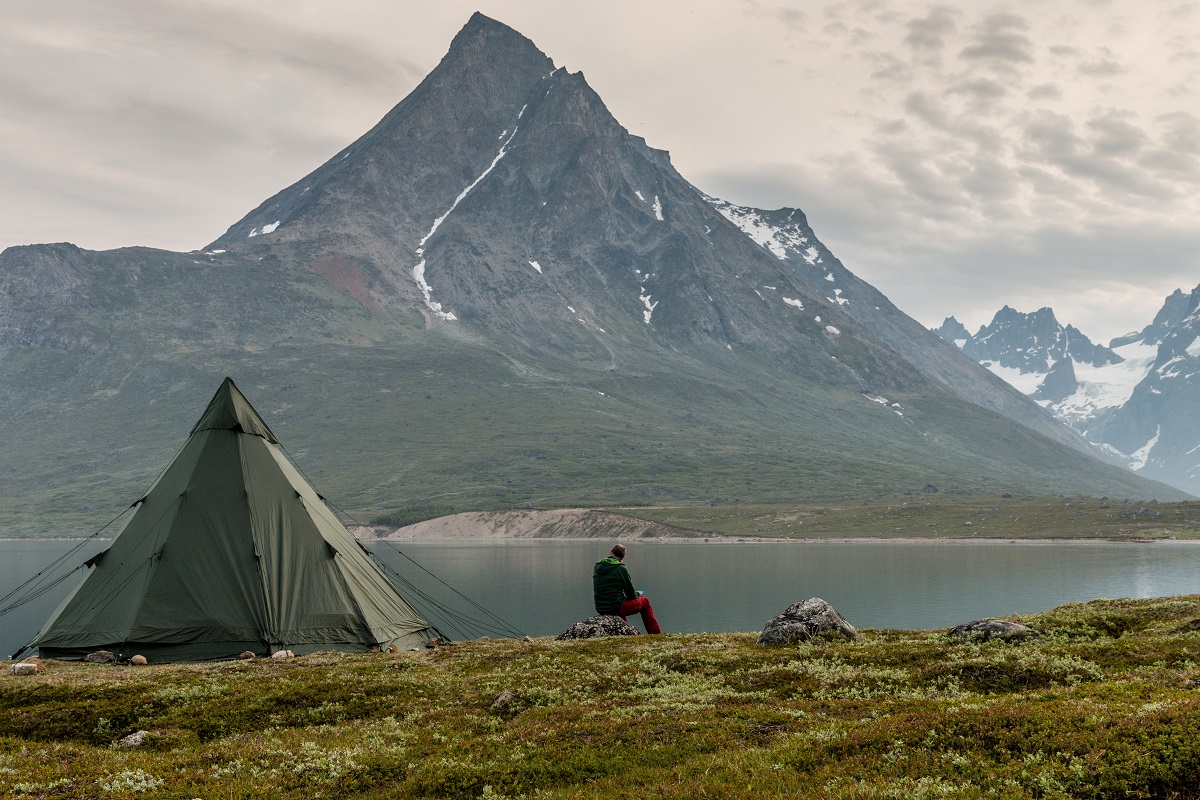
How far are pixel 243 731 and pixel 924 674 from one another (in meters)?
18.3

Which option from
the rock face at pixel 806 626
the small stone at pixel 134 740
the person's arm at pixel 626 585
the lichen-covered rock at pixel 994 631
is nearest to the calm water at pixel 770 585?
the person's arm at pixel 626 585

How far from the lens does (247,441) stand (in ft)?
134

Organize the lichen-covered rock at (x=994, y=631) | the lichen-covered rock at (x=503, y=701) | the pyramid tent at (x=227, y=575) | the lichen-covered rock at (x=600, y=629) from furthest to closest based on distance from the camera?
the lichen-covered rock at (x=600, y=629) < the pyramid tent at (x=227, y=575) < the lichen-covered rock at (x=994, y=631) < the lichen-covered rock at (x=503, y=701)

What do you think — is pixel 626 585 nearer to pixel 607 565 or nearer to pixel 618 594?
pixel 618 594

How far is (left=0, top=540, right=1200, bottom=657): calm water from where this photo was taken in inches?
3757

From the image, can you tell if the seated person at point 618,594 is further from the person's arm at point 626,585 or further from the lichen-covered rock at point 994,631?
the lichen-covered rock at point 994,631

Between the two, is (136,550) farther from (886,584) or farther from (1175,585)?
(1175,585)

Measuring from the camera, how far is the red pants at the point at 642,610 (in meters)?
37.1

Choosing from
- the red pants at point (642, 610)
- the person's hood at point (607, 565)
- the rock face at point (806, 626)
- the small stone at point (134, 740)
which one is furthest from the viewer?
the red pants at point (642, 610)

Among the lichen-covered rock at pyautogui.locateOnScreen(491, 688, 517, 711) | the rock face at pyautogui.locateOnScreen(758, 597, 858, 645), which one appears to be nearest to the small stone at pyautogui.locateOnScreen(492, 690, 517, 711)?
the lichen-covered rock at pyautogui.locateOnScreen(491, 688, 517, 711)

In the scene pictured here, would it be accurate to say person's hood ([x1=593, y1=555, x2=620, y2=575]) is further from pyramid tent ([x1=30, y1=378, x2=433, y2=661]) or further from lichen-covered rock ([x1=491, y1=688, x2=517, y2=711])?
lichen-covered rock ([x1=491, y1=688, x2=517, y2=711])

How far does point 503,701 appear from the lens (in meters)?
24.3

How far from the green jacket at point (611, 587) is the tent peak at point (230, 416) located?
16399mm

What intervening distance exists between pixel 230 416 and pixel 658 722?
2822 cm
